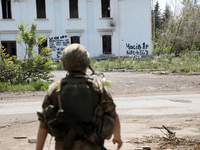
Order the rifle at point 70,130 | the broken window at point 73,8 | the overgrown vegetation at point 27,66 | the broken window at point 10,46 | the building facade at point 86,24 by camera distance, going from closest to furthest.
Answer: the rifle at point 70,130 → the overgrown vegetation at point 27,66 → the broken window at point 10,46 → the building facade at point 86,24 → the broken window at point 73,8

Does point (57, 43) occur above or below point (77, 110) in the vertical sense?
above

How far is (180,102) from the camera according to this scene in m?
8.63

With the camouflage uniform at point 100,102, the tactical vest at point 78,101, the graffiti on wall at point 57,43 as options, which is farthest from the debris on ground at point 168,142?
the graffiti on wall at point 57,43

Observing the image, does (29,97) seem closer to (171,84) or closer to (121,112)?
(121,112)

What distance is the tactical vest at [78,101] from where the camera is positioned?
86.4 inches

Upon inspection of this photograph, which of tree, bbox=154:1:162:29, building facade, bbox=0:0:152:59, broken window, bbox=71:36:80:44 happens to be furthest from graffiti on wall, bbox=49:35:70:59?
tree, bbox=154:1:162:29

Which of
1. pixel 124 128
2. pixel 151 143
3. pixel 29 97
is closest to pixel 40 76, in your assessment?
pixel 29 97

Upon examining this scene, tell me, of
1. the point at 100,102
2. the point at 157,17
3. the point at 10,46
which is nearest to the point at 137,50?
the point at 10,46

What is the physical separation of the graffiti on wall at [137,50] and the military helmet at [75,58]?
2641 cm

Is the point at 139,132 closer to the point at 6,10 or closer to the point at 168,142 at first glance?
the point at 168,142

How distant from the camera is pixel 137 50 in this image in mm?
28859

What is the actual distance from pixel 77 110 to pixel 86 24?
26512 mm

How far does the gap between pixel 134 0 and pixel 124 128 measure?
2504 centimetres

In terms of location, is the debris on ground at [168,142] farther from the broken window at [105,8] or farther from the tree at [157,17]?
the tree at [157,17]
